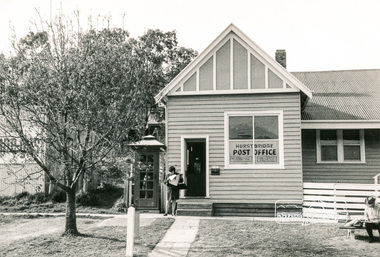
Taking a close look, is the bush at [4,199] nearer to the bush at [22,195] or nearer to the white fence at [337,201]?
the bush at [22,195]

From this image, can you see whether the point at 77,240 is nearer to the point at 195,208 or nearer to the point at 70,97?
the point at 70,97

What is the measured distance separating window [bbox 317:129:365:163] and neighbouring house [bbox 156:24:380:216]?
661 mm

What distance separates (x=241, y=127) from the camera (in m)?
14.3

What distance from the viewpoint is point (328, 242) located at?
9484mm

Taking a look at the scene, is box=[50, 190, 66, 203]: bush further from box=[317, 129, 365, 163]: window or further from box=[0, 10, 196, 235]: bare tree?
box=[317, 129, 365, 163]: window

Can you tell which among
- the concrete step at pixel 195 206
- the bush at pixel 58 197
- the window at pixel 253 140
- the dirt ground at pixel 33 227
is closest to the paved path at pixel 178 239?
the concrete step at pixel 195 206

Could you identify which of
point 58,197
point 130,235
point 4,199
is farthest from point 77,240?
point 4,199

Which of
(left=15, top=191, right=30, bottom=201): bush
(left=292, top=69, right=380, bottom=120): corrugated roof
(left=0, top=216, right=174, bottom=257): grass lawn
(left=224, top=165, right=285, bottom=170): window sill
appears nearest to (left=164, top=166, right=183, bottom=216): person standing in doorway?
(left=0, top=216, right=174, bottom=257): grass lawn

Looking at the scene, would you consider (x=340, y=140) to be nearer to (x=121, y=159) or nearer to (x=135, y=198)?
(x=135, y=198)

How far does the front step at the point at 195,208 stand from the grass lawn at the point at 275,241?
5.61ft

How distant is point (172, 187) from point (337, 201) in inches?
229

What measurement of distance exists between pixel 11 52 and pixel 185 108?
6.70 m

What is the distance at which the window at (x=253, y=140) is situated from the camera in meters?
14.0

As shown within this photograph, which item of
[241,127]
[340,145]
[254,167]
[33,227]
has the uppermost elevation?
[241,127]
